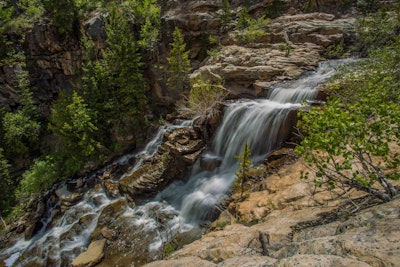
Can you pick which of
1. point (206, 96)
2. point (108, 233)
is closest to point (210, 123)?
point (206, 96)

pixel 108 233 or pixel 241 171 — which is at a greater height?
pixel 241 171

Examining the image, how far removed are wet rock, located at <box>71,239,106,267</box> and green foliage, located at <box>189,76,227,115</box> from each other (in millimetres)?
9236

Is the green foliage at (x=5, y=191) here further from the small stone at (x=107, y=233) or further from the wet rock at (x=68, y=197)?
the small stone at (x=107, y=233)

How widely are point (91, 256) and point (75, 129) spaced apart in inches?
409

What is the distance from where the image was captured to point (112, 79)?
2020 cm

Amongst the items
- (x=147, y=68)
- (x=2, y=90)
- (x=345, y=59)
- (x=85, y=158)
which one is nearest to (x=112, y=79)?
(x=147, y=68)

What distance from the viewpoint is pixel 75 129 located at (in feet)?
57.6

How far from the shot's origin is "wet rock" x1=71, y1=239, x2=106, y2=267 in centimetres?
993

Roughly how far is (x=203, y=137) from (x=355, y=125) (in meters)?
10.9

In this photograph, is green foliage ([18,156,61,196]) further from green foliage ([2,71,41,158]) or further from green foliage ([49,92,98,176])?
green foliage ([2,71,41,158])

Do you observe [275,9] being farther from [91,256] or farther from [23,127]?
[23,127]

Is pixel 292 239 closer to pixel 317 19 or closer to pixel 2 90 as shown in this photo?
pixel 317 19

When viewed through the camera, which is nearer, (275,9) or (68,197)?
(68,197)

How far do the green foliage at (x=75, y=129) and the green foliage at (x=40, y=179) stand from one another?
3.86ft
